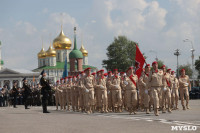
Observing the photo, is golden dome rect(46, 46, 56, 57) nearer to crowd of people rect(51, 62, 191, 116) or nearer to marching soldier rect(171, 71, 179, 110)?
crowd of people rect(51, 62, 191, 116)

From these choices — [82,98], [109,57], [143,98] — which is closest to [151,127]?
[143,98]

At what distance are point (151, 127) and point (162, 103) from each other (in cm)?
700

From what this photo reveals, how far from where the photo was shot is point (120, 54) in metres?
102

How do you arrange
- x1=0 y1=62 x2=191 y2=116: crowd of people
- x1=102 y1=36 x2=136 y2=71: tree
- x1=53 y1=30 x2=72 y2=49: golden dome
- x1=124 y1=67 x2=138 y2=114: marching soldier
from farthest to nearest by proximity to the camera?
x1=53 y1=30 x2=72 y2=49: golden dome
x1=102 y1=36 x2=136 y2=71: tree
x1=0 y1=62 x2=191 y2=116: crowd of people
x1=124 y1=67 x2=138 y2=114: marching soldier

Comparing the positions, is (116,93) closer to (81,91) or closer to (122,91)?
(122,91)

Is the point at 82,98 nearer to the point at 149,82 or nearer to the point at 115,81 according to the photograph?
the point at 115,81

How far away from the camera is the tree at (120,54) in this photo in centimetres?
10188

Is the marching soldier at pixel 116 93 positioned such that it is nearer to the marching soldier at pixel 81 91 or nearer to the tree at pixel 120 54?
the marching soldier at pixel 81 91

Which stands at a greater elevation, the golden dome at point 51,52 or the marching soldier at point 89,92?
the golden dome at point 51,52

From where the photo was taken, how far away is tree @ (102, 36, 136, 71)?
102m

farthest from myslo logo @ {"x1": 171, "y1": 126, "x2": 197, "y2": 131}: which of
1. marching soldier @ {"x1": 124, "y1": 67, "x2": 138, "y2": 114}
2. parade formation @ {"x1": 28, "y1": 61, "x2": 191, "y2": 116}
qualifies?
marching soldier @ {"x1": 124, "y1": 67, "x2": 138, "y2": 114}

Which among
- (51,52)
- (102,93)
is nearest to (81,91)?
(102,93)

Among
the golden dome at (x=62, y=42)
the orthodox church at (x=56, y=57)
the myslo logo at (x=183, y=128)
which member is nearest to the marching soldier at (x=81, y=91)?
the myslo logo at (x=183, y=128)

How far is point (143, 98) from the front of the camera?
20.6 metres
